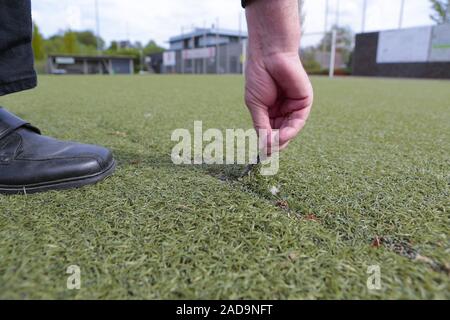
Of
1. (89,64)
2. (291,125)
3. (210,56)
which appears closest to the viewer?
(291,125)

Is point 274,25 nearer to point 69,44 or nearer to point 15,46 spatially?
point 15,46

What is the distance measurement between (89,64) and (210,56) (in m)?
12.1

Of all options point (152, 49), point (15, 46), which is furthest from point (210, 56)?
point (15, 46)

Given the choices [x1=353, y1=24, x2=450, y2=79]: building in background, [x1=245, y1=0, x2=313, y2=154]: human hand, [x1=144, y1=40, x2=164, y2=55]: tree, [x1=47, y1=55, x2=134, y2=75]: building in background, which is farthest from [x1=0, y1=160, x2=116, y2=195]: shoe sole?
[x1=144, y1=40, x2=164, y2=55]: tree

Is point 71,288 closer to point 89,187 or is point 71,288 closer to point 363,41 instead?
point 89,187

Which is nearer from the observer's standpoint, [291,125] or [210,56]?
[291,125]

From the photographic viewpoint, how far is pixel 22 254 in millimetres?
540

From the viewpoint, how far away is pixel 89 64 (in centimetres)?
3064

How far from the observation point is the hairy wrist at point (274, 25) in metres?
0.67

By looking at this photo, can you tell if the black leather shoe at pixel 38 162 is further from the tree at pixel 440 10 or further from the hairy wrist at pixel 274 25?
the tree at pixel 440 10

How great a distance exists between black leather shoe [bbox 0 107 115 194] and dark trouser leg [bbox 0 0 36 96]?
10 centimetres

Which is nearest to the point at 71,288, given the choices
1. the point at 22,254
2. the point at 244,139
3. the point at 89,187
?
the point at 22,254

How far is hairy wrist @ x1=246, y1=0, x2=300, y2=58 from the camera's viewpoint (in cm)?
67

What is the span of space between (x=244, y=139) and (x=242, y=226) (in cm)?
96
